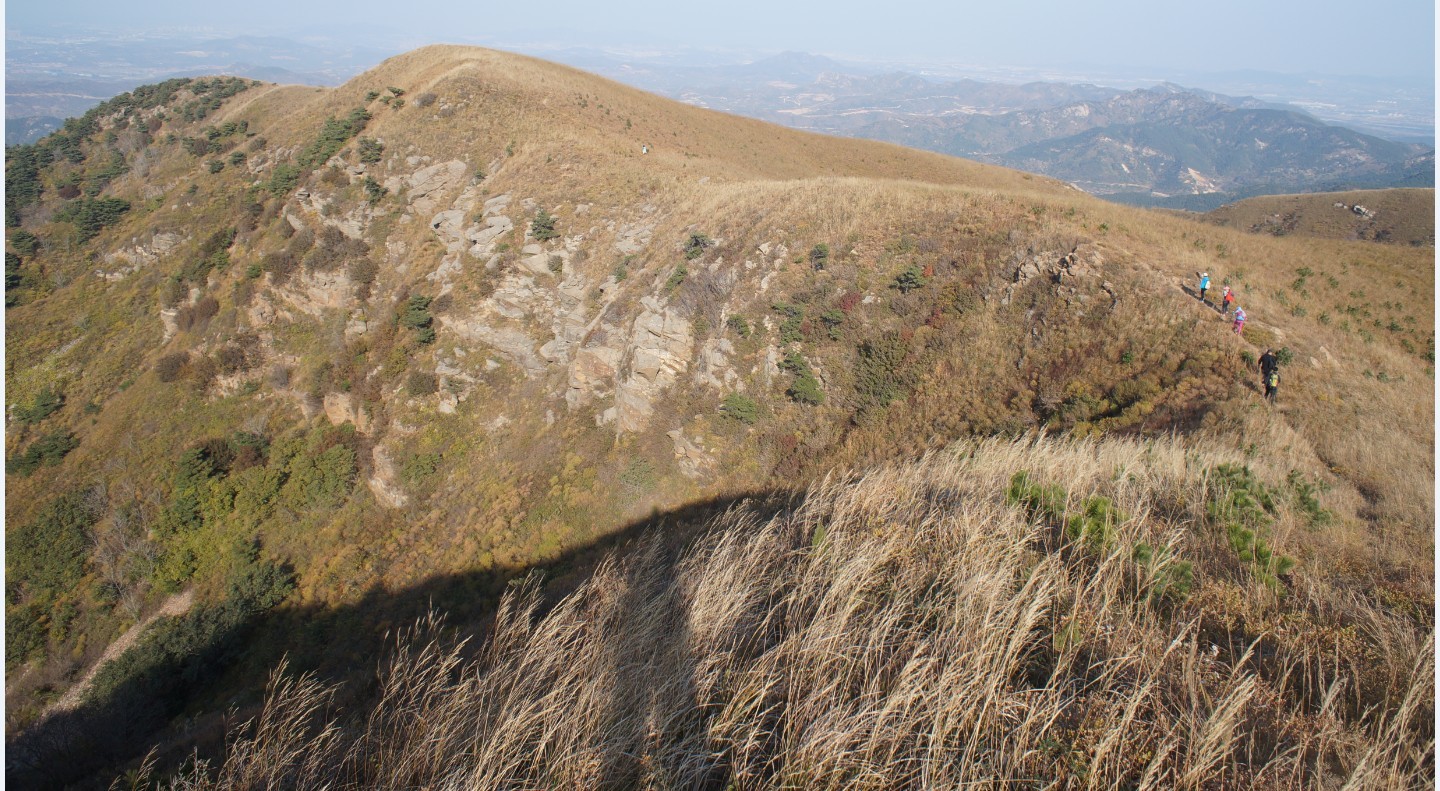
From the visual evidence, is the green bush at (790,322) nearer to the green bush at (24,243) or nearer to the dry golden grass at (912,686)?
the dry golden grass at (912,686)

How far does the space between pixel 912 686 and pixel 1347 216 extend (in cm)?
6386

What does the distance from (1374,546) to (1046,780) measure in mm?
5054

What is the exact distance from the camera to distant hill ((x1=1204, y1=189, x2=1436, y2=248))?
3800cm

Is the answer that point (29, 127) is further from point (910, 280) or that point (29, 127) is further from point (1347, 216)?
point (1347, 216)

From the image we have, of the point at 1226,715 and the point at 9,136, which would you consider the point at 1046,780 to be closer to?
the point at 1226,715

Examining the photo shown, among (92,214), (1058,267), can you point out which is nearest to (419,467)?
(1058,267)

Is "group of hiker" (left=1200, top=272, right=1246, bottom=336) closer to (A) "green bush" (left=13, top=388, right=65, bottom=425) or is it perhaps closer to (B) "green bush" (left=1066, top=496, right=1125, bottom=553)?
(B) "green bush" (left=1066, top=496, right=1125, bottom=553)

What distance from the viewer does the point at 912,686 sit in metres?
3.49

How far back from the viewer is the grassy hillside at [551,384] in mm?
10391

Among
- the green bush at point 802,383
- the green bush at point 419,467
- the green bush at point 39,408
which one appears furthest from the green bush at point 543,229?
the green bush at point 39,408

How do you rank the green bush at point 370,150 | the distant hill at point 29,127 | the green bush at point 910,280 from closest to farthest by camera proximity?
the green bush at point 910,280
the green bush at point 370,150
the distant hill at point 29,127

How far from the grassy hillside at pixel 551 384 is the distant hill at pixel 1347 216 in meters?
29.3

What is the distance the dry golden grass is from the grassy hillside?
0.18 meters

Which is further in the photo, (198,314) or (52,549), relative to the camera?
(198,314)
